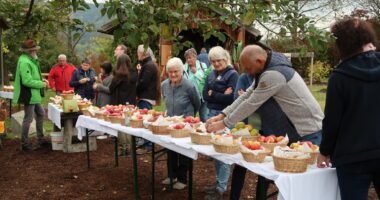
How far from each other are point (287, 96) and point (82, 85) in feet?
20.3

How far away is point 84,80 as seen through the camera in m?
8.72

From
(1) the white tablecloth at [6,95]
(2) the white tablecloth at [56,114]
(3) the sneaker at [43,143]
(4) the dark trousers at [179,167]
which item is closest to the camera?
(4) the dark trousers at [179,167]

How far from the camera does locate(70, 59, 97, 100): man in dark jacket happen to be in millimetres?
8767

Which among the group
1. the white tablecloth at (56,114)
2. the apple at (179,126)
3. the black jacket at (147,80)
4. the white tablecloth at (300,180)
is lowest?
the white tablecloth at (56,114)

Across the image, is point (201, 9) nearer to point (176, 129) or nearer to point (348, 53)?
point (348, 53)

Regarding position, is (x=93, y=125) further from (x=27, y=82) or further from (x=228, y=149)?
(x=228, y=149)

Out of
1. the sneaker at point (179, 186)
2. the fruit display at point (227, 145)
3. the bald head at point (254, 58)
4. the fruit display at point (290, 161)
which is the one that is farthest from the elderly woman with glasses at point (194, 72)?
the fruit display at point (290, 161)

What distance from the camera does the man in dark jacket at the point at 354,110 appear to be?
101 inches

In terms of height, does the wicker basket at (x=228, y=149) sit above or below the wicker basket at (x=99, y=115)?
above

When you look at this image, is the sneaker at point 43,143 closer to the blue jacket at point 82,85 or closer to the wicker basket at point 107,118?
the blue jacket at point 82,85

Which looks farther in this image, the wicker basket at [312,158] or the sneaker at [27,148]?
the sneaker at [27,148]

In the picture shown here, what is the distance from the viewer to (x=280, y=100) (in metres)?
3.37

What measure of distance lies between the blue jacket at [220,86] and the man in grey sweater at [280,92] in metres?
1.55

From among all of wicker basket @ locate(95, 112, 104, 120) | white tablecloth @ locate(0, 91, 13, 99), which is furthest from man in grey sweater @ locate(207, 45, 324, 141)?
white tablecloth @ locate(0, 91, 13, 99)
